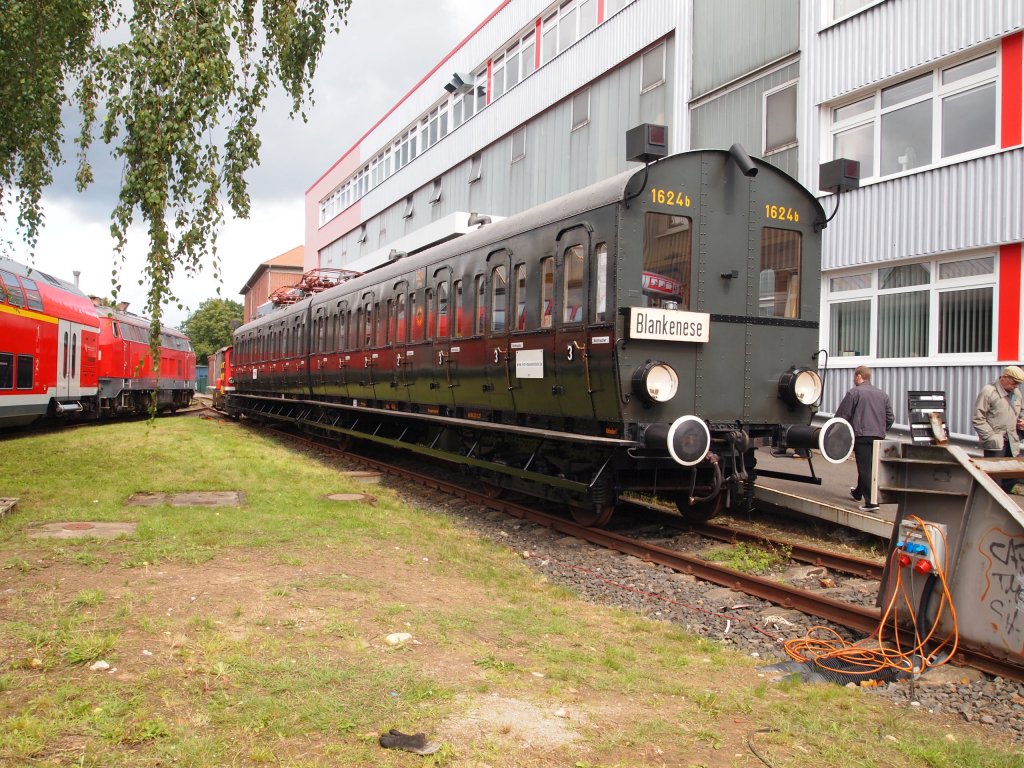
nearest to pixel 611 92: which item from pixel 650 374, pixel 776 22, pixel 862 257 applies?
pixel 776 22

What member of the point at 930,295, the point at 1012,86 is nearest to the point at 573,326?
the point at 930,295

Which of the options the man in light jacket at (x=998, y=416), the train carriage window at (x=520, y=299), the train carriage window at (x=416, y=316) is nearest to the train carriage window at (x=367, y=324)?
the train carriage window at (x=416, y=316)

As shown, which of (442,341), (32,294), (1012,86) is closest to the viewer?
(442,341)

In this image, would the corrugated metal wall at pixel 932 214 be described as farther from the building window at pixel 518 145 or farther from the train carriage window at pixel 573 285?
the building window at pixel 518 145

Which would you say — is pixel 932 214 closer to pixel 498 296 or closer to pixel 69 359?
pixel 498 296

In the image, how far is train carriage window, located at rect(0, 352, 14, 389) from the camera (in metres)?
14.7

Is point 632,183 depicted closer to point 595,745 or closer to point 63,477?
point 595,745

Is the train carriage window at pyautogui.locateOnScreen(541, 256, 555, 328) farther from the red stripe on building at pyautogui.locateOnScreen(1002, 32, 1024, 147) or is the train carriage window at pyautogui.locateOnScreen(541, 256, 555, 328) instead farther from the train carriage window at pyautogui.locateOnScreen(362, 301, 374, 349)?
the red stripe on building at pyautogui.locateOnScreen(1002, 32, 1024, 147)

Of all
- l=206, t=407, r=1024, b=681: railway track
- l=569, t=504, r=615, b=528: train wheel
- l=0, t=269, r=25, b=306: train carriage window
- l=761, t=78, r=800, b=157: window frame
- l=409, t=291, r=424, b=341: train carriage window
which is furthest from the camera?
l=0, t=269, r=25, b=306: train carriage window

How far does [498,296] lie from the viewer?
944 centimetres

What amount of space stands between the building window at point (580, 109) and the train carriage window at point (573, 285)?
12944mm

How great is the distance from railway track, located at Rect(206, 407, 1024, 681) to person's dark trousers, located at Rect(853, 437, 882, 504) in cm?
153

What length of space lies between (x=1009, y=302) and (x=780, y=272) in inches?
205

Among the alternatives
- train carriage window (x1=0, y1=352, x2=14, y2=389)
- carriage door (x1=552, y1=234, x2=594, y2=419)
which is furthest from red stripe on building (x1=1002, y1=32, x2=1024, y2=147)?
train carriage window (x1=0, y1=352, x2=14, y2=389)
